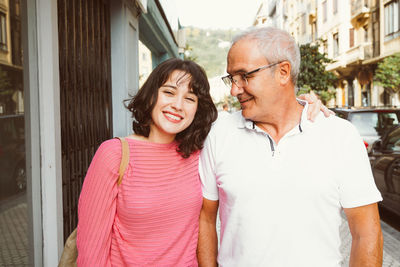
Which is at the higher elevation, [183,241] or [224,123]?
[224,123]

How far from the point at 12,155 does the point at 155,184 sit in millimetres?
1288

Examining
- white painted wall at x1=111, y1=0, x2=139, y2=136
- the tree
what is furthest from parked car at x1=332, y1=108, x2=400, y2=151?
the tree

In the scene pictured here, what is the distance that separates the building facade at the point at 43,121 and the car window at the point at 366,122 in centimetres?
624

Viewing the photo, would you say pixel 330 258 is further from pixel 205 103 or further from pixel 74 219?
pixel 74 219

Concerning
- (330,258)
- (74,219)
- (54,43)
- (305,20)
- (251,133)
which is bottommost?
(74,219)

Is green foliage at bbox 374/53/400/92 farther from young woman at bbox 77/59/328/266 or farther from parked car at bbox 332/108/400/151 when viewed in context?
young woman at bbox 77/59/328/266

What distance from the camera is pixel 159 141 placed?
2266 millimetres

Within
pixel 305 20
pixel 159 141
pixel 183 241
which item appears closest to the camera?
pixel 183 241

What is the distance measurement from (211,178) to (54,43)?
6.12ft

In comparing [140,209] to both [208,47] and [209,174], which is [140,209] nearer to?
[209,174]

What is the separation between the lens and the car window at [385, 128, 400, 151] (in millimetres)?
6420

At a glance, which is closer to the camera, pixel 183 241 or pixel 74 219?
pixel 183 241

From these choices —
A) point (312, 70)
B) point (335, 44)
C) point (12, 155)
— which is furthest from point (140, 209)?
point (335, 44)

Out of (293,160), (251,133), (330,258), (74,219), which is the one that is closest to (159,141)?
(251,133)
